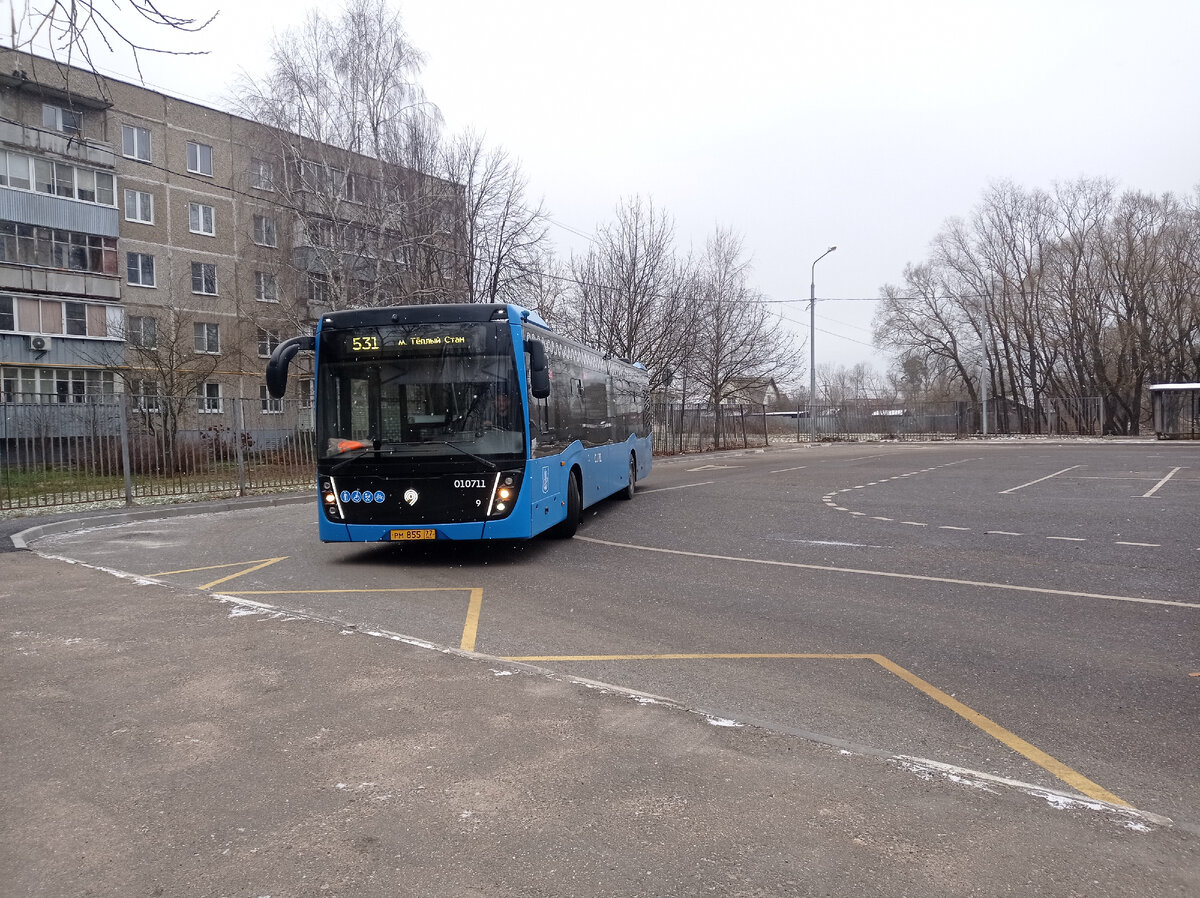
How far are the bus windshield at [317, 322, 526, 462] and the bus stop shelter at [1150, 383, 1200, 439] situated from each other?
1655 inches

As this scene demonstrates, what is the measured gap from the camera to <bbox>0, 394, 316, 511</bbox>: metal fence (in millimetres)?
15078

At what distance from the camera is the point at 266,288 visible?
3334cm

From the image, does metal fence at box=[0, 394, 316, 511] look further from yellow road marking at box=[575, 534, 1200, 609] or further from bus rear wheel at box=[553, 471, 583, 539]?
yellow road marking at box=[575, 534, 1200, 609]

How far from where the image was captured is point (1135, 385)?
51.1m

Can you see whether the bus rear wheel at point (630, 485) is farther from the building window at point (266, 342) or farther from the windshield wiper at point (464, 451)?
the building window at point (266, 342)

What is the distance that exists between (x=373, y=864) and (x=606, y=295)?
31.7 m

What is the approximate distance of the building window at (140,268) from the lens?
35.8 metres

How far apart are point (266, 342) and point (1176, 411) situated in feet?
134

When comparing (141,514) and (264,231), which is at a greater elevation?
(264,231)

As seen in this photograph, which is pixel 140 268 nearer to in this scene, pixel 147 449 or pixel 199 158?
pixel 199 158

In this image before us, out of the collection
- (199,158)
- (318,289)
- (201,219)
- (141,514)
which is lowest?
(141,514)

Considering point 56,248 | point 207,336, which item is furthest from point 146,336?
point 207,336

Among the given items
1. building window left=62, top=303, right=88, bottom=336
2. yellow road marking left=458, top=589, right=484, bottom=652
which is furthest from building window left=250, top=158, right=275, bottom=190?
yellow road marking left=458, top=589, right=484, bottom=652

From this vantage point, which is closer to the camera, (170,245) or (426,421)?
(426,421)
